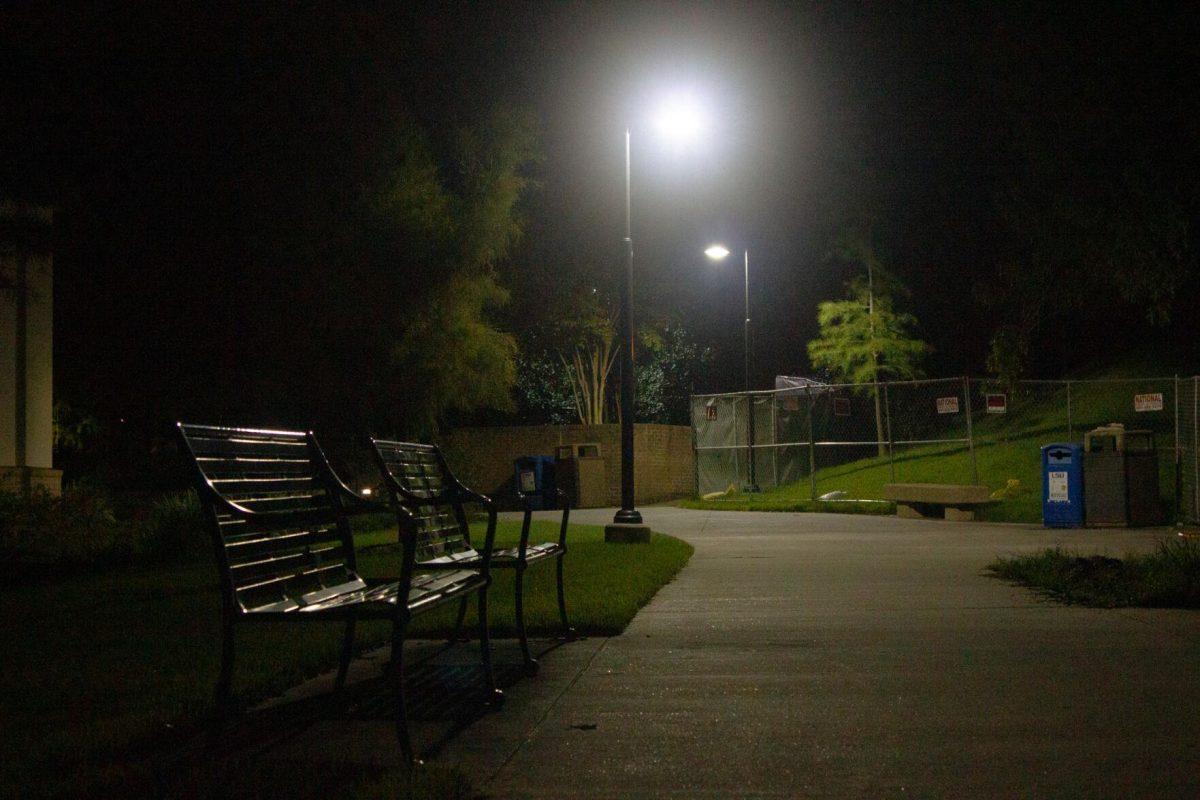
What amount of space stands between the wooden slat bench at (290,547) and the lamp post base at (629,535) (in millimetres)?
8763

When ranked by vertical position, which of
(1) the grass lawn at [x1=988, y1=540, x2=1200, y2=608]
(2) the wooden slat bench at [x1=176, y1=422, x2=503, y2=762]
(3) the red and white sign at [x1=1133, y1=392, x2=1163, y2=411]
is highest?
(3) the red and white sign at [x1=1133, y1=392, x2=1163, y2=411]

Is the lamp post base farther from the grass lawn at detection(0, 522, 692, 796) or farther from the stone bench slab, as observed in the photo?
the stone bench slab

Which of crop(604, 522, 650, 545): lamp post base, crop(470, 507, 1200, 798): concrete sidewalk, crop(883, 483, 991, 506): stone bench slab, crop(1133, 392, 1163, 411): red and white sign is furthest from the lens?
crop(883, 483, 991, 506): stone bench slab

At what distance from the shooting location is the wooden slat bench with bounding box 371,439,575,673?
6.02m

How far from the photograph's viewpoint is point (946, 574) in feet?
38.0

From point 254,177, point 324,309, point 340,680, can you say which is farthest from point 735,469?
point 340,680

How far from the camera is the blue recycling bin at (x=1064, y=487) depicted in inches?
741

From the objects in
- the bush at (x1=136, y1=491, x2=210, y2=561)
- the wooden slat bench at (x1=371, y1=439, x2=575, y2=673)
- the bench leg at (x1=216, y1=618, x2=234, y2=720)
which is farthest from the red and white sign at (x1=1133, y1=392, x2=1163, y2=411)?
the bench leg at (x1=216, y1=618, x2=234, y2=720)

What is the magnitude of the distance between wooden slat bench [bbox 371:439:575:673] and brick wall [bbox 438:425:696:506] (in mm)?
23579

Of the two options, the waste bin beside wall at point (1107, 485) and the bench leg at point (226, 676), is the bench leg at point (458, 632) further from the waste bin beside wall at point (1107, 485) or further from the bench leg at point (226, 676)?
the waste bin beside wall at point (1107, 485)

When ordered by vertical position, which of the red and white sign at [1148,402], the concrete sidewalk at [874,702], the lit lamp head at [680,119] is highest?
the lit lamp head at [680,119]

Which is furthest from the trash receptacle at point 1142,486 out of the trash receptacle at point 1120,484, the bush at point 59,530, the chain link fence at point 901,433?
the bush at point 59,530

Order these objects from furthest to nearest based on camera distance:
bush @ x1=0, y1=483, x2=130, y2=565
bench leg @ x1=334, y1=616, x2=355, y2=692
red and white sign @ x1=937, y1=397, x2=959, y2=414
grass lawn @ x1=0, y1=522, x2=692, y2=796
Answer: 1. red and white sign @ x1=937, y1=397, x2=959, y2=414
2. bush @ x1=0, y1=483, x2=130, y2=565
3. bench leg @ x1=334, y1=616, x2=355, y2=692
4. grass lawn @ x1=0, y1=522, x2=692, y2=796

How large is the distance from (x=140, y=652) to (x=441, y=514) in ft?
6.52
